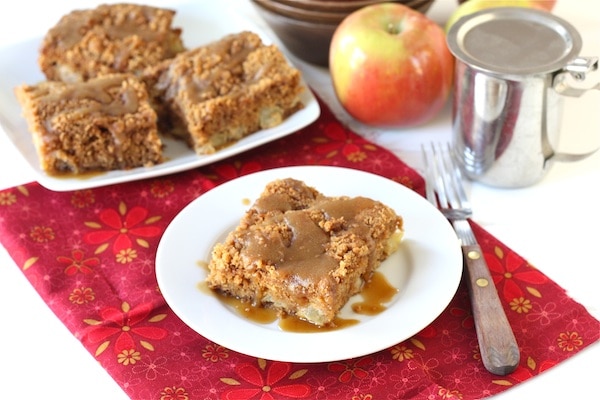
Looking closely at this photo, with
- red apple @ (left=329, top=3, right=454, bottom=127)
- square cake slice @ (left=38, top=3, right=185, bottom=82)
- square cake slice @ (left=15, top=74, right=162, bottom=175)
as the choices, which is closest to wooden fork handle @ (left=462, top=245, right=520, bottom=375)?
red apple @ (left=329, top=3, right=454, bottom=127)

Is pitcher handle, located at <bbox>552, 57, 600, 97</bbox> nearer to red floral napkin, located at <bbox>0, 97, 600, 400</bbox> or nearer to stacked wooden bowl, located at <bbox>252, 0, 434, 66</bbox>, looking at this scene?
red floral napkin, located at <bbox>0, 97, 600, 400</bbox>

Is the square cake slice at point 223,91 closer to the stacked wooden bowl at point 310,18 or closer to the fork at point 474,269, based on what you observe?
the stacked wooden bowl at point 310,18

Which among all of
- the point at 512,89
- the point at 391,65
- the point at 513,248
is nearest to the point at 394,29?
the point at 391,65

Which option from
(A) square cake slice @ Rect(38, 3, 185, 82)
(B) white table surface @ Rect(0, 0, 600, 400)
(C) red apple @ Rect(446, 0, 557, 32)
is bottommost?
(B) white table surface @ Rect(0, 0, 600, 400)

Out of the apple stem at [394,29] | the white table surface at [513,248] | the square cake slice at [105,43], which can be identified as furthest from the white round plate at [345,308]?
the square cake slice at [105,43]

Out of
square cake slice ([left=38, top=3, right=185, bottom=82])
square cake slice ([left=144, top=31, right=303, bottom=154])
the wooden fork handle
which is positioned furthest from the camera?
square cake slice ([left=38, top=3, right=185, bottom=82])

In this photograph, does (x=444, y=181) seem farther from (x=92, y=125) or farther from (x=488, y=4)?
(x=92, y=125)
